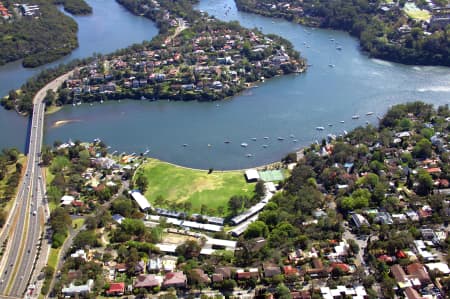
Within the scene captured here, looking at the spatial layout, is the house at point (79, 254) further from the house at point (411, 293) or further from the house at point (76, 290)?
the house at point (411, 293)

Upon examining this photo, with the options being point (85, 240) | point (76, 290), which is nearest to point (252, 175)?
point (85, 240)

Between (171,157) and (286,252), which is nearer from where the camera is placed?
(286,252)

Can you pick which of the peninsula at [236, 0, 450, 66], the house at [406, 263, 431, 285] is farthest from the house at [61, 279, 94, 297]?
the peninsula at [236, 0, 450, 66]

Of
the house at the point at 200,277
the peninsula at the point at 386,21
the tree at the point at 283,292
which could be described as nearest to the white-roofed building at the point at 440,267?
the tree at the point at 283,292

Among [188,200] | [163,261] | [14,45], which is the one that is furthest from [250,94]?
[14,45]

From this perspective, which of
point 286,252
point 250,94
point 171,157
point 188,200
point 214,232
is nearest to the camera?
point 286,252

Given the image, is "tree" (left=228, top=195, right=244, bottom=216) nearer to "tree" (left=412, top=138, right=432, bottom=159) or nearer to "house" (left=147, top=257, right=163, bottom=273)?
"house" (left=147, top=257, right=163, bottom=273)

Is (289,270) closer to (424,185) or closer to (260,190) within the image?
(260,190)

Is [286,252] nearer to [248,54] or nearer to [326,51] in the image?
[248,54]
